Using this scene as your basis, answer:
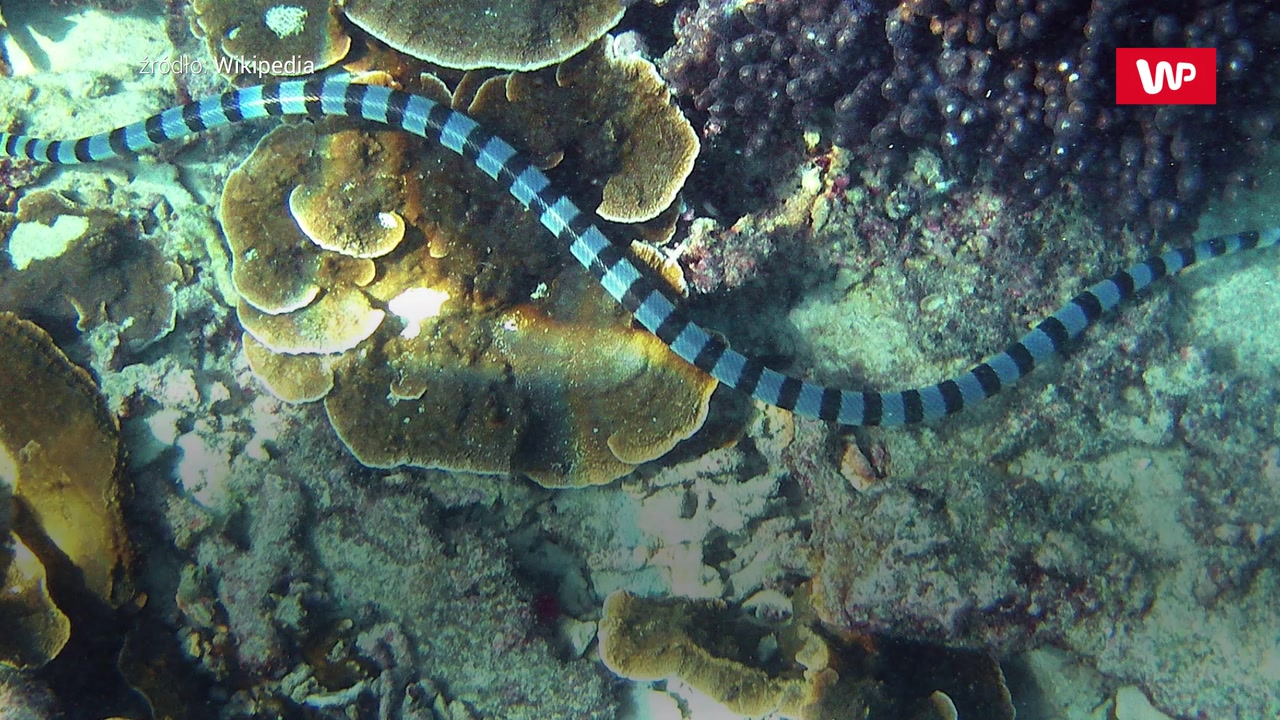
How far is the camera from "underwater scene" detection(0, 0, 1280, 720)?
323cm

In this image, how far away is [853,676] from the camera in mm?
3219

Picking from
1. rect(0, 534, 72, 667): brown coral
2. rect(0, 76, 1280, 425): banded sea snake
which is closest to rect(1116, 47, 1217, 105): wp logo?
rect(0, 76, 1280, 425): banded sea snake

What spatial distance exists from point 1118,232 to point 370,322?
424 centimetres

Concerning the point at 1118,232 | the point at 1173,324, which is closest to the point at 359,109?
the point at 1118,232

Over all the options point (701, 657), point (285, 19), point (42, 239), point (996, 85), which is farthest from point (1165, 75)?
point (42, 239)

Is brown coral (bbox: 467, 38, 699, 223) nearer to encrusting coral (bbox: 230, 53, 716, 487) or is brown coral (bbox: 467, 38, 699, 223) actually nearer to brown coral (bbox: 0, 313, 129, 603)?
encrusting coral (bbox: 230, 53, 716, 487)

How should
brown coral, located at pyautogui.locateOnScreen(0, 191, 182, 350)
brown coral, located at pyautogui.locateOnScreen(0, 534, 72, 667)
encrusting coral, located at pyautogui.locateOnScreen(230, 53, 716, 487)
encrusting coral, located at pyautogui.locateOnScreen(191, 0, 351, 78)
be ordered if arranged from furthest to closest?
brown coral, located at pyautogui.locateOnScreen(0, 191, 182, 350), encrusting coral, located at pyautogui.locateOnScreen(191, 0, 351, 78), encrusting coral, located at pyautogui.locateOnScreen(230, 53, 716, 487), brown coral, located at pyautogui.locateOnScreen(0, 534, 72, 667)

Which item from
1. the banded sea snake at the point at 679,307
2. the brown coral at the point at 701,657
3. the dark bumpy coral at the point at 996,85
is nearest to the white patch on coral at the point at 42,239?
the banded sea snake at the point at 679,307

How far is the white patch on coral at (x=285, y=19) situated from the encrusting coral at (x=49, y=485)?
2.15 m

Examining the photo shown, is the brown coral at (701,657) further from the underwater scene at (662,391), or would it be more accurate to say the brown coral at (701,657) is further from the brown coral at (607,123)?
the brown coral at (607,123)

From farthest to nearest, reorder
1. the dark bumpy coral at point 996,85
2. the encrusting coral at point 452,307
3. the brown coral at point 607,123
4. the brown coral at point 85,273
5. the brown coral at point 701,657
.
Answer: the brown coral at point 85,273 → the encrusting coral at point 452,307 → the brown coral at point 607,123 → the brown coral at point 701,657 → the dark bumpy coral at point 996,85

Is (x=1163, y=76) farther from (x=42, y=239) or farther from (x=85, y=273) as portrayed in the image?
(x=42, y=239)

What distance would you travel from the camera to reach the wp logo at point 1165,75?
298cm

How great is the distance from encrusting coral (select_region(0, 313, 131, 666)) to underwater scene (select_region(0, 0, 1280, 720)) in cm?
2
